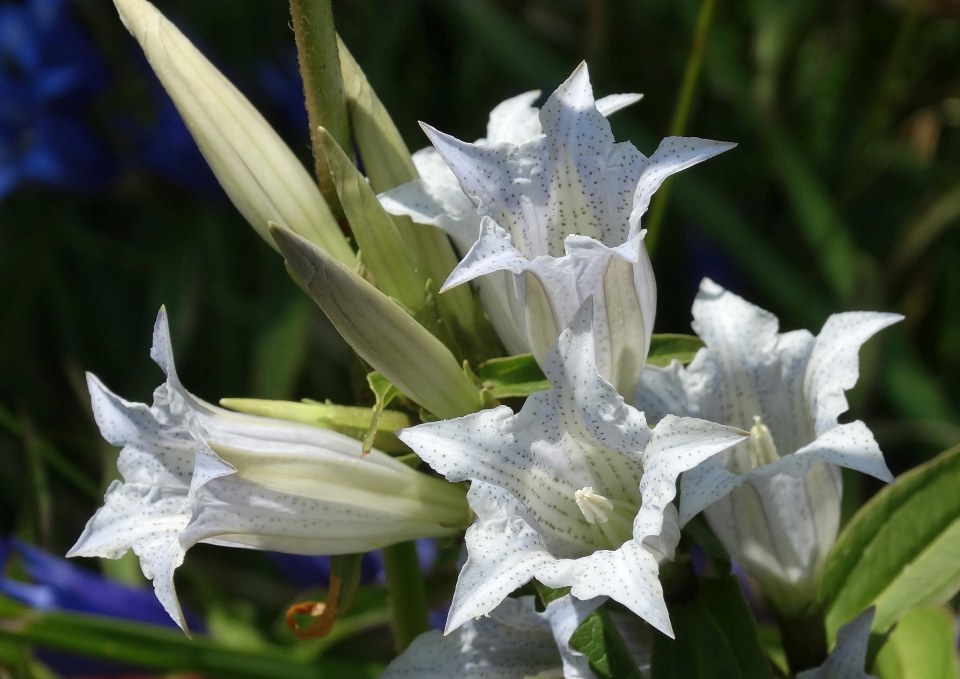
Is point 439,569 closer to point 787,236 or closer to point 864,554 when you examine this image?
point 864,554

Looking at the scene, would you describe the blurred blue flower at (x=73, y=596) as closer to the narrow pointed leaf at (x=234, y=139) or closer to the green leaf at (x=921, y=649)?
the narrow pointed leaf at (x=234, y=139)

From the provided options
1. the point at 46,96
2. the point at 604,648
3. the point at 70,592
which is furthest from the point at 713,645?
the point at 46,96

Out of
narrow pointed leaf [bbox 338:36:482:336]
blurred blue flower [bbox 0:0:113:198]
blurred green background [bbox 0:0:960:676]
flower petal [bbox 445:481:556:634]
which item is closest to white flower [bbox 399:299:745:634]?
flower petal [bbox 445:481:556:634]

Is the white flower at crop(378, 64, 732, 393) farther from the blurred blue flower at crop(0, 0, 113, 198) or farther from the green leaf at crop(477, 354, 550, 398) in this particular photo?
the blurred blue flower at crop(0, 0, 113, 198)

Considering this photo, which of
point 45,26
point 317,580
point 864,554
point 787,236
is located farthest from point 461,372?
point 45,26

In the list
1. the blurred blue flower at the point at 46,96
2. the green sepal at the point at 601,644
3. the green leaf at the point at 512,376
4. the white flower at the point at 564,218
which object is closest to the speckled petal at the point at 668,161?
the white flower at the point at 564,218

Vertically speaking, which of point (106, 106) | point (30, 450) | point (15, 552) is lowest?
point (15, 552)
